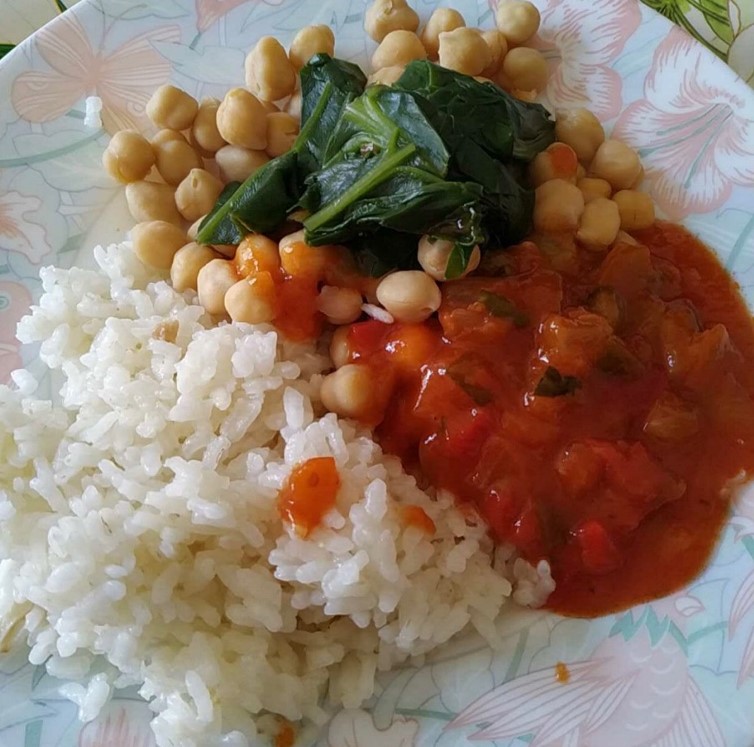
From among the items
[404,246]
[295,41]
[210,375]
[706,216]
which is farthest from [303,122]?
[706,216]

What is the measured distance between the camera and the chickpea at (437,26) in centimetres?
396

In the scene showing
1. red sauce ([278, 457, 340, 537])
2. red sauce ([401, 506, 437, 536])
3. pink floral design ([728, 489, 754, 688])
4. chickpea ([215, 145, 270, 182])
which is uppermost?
chickpea ([215, 145, 270, 182])

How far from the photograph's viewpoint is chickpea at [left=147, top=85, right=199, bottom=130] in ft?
12.6

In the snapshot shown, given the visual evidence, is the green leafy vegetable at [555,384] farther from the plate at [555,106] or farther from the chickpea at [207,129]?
the chickpea at [207,129]

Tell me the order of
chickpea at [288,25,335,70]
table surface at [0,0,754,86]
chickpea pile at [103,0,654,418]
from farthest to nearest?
1. table surface at [0,0,754,86]
2. chickpea at [288,25,335,70]
3. chickpea pile at [103,0,654,418]

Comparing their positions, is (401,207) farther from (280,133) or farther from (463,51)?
(463,51)

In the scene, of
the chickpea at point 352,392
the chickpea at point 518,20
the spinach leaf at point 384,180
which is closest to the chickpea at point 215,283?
the spinach leaf at point 384,180

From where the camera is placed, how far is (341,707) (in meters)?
2.95

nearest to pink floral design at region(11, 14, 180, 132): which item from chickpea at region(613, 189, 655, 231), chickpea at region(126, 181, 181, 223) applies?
chickpea at region(126, 181, 181, 223)

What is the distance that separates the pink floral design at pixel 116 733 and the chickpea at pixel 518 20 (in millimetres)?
3288

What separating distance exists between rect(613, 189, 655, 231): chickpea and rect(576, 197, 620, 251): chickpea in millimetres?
66

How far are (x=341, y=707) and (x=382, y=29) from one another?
2.97 meters

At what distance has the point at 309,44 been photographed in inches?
154

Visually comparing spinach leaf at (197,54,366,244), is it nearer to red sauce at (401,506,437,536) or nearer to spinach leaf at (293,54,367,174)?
spinach leaf at (293,54,367,174)
